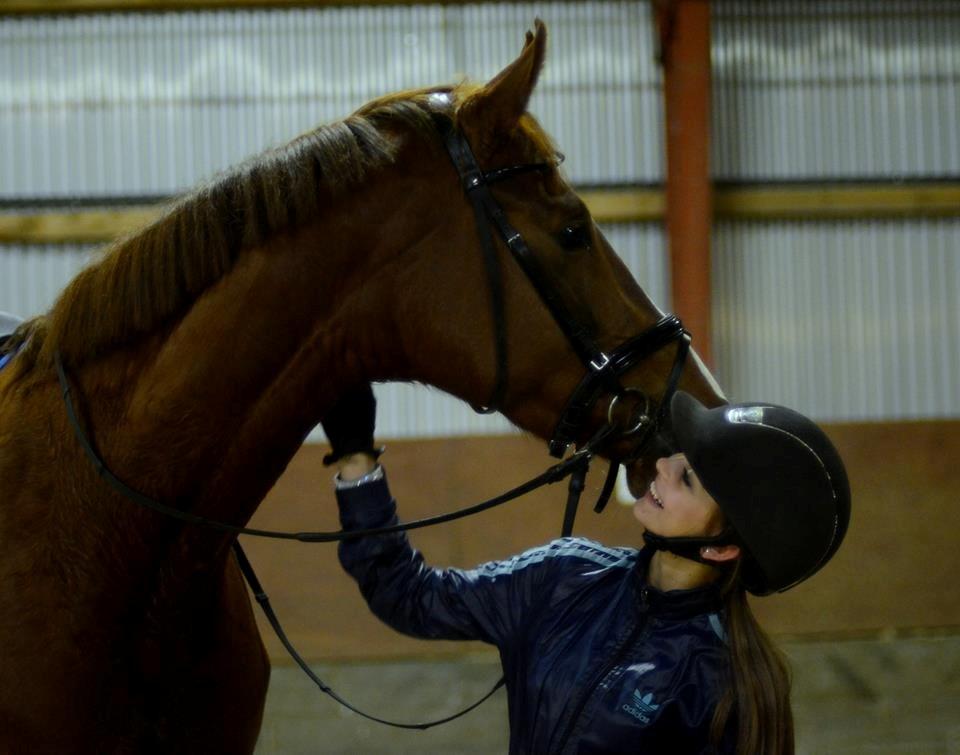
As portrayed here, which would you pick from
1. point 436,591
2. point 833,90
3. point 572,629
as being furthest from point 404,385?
point 572,629

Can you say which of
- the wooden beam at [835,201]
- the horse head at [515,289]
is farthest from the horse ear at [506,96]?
the wooden beam at [835,201]

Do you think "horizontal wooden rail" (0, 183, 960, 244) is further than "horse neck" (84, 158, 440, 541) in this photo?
Yes

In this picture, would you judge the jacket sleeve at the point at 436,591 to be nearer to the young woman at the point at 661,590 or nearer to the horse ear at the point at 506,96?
the young woman at the point at 661,590

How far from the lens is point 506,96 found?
1.43 meters

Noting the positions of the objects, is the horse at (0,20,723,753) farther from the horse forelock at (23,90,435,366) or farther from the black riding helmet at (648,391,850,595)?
the black riding helmet at (648,391,850,595)

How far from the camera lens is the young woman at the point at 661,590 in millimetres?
1361

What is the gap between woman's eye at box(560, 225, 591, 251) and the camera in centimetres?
148

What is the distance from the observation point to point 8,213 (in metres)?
4.99

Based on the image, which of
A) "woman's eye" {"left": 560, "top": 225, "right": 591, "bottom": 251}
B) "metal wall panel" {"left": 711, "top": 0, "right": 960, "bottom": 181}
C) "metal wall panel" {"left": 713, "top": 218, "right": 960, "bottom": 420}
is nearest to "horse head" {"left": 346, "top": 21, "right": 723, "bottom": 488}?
"woman's eye" {"left": 560, "top": 225, "right": 591, "bottom": 251}

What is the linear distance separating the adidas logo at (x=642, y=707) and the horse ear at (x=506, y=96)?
0.80 m

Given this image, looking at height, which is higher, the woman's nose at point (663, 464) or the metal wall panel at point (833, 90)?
the metal wall panel at point (833, 90)

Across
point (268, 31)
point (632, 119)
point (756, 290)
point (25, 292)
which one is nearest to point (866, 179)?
point (756, 290)

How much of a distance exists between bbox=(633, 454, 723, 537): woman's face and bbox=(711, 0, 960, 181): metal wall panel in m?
3.83

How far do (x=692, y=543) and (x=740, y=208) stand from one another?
3830 millimetres
